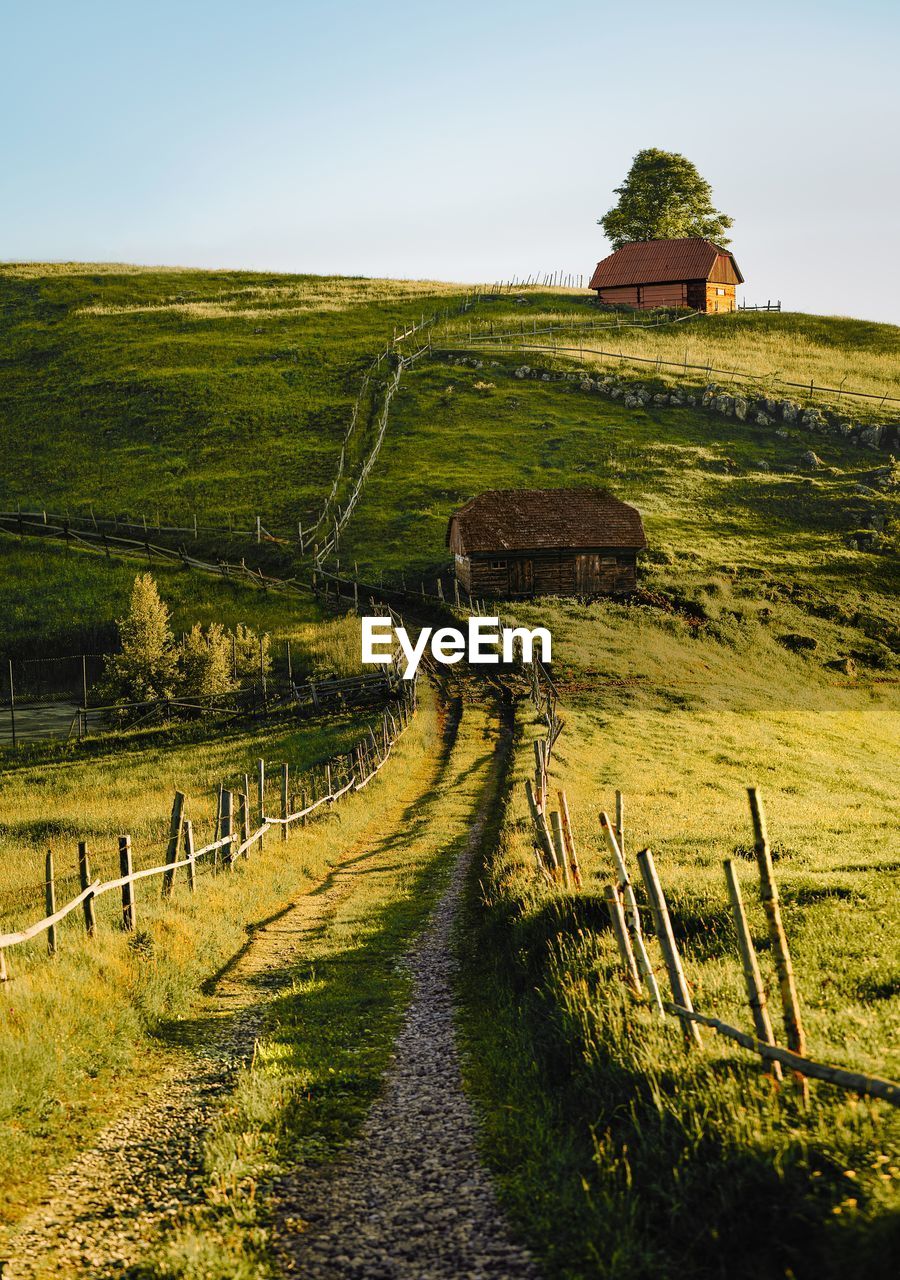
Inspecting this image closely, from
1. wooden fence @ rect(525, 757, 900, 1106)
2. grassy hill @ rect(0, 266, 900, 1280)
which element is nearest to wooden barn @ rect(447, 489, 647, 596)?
grassy hill @ rect(0, 266, 900, 1280)

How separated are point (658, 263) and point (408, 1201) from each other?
370 feet

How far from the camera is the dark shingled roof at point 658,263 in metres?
106

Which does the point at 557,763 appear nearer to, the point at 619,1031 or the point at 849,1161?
the point at 619,1031

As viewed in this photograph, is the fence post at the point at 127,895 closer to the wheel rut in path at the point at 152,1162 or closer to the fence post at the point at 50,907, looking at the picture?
the fence post at the point at 50,907

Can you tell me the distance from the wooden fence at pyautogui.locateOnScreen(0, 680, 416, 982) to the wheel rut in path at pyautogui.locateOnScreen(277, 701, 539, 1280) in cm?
452

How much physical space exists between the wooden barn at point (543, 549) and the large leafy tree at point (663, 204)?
73787 mm

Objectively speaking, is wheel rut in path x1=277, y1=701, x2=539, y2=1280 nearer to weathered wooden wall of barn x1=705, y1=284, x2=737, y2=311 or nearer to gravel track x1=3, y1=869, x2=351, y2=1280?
gravel track x1=3, y1=869, x2=351, y2=1280

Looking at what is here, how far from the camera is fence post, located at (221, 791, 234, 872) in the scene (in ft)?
61.1

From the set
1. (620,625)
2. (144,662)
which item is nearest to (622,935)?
(144,662)

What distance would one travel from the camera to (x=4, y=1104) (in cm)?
900

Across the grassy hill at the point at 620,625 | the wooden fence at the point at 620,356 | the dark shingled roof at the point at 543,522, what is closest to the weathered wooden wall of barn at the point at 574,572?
the dark shingled roof at the point at 543,522

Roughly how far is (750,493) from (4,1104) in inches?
2666

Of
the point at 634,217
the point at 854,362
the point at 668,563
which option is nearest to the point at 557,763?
the point at 668,563

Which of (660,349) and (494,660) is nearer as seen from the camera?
(494,660)
